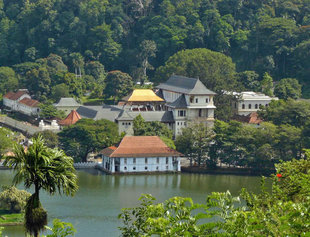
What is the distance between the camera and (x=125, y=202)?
141 ft

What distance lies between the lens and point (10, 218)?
38156mm

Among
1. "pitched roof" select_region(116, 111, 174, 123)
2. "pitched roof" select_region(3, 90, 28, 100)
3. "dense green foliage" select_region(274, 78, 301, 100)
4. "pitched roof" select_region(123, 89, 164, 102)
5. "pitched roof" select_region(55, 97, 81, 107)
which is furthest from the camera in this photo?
"pitched roof" select_region(3, 90, 28, 100)

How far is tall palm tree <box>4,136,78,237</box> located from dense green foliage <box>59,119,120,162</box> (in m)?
34.2

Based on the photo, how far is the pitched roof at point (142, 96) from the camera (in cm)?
6719

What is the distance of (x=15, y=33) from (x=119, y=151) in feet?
144

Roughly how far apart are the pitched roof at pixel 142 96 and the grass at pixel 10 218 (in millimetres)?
28982

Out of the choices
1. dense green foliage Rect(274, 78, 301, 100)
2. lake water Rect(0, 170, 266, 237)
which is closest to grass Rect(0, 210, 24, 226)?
lake water Rect(0, 170, 266, 237)

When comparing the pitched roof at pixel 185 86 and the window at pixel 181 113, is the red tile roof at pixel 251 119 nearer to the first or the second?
the pitched roof at pixel 185 86

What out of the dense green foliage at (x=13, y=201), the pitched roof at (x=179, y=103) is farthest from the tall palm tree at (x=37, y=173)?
the pitched roof at (x=179, y=103)

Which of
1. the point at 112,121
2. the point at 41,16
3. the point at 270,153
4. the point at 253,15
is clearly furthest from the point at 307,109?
the point at 41,16

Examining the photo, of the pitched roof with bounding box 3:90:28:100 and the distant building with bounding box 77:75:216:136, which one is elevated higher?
the pitched roof with bounding box 3:90:28:100

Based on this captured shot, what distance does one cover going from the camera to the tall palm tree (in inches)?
761

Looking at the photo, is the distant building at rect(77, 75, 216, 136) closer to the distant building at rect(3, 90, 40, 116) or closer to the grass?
the distant building at rect(3, 90, 40, 116)

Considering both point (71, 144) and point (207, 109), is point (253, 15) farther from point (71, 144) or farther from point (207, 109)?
point (71, 144)
